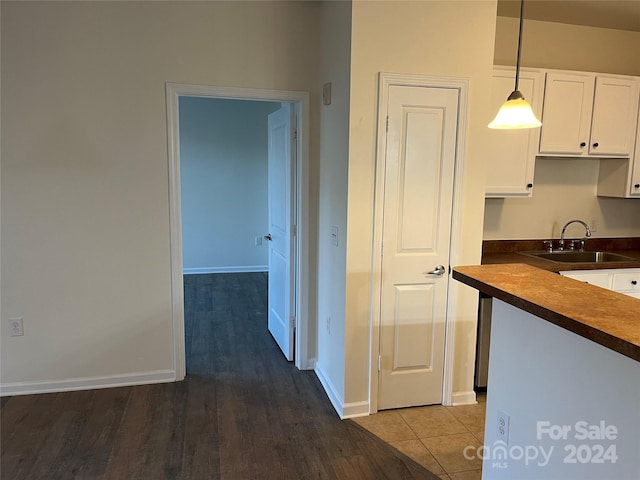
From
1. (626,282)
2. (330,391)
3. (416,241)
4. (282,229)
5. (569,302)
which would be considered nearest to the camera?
(569,302)

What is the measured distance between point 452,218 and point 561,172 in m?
1.53

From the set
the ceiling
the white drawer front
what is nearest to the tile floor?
the white drawer front

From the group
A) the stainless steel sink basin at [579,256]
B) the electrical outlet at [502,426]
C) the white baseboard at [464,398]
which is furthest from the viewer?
the stainless steel sink basin at [579,256]

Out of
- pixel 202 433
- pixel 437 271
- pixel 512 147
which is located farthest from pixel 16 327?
pixel 512 147

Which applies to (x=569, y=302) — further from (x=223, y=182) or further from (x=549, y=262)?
(x=223, y=182)

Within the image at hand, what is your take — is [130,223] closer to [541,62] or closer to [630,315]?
[630,315]

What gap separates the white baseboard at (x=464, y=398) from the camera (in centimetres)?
295

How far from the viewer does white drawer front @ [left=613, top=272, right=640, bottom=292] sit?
3.12 meters

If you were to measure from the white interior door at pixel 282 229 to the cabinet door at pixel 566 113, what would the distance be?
6.10 ft

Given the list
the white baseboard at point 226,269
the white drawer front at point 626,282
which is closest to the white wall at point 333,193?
the white drawer front at point 626,282

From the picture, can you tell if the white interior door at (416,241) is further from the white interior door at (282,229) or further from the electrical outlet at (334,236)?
the white interior door at (282,229)

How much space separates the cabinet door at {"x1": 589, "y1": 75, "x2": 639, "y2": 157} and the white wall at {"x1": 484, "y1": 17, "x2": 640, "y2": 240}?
11.6 inches

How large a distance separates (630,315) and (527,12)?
2.84 m

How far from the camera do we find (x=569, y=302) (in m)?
1.38
